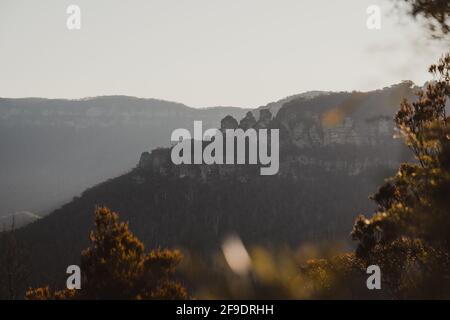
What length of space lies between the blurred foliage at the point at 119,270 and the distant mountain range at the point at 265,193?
102517 mm

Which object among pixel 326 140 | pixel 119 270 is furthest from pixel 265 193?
pixel 119 270

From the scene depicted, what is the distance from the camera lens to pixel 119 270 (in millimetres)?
17938

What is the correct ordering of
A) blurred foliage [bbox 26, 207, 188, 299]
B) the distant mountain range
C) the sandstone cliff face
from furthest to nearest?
the sandstone cliff face
the distant mountain range
blurred foliage [bbox 26, 207, 188, 299]

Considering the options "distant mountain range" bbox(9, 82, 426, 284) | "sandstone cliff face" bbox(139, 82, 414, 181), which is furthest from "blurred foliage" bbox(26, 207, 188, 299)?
"sandstone cliff face" bbox(139, 82, 414, 181)

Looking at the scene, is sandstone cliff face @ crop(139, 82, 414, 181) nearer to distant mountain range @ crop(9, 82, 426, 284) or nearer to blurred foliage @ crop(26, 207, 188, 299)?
distant mountain range @ crop(9, 82, 426, 284)

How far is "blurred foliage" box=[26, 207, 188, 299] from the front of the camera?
17.5 metres

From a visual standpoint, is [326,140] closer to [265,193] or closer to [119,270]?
[265,193]

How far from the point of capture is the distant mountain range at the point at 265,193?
5428 inches

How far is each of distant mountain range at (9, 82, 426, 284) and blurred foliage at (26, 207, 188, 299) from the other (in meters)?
103

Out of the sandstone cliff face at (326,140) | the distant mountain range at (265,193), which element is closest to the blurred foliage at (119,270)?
the distant mountain range at (265,193)

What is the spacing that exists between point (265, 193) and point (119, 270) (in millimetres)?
149343

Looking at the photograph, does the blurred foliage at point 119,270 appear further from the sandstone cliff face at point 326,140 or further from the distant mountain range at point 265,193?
the sandstone cliff face at point 326,140
